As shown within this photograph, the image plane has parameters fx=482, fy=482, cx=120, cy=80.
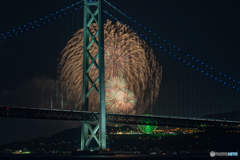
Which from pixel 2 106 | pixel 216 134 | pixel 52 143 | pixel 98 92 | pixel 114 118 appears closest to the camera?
pixel 98 92

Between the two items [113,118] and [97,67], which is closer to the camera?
[97,67]

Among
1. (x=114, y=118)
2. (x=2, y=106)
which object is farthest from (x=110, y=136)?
(x=2, y=106)

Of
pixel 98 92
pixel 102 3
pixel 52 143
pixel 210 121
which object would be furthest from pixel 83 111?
pixel 52 143

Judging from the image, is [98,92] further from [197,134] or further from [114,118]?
[197,134]

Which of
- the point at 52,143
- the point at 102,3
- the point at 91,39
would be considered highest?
the point at 102,3

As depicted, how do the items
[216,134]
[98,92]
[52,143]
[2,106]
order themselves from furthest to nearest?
[216,134] → [52,143] → [2,106] → [98,92]

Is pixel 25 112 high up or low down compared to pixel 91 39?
down

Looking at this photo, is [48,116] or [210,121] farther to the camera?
[210,121]
